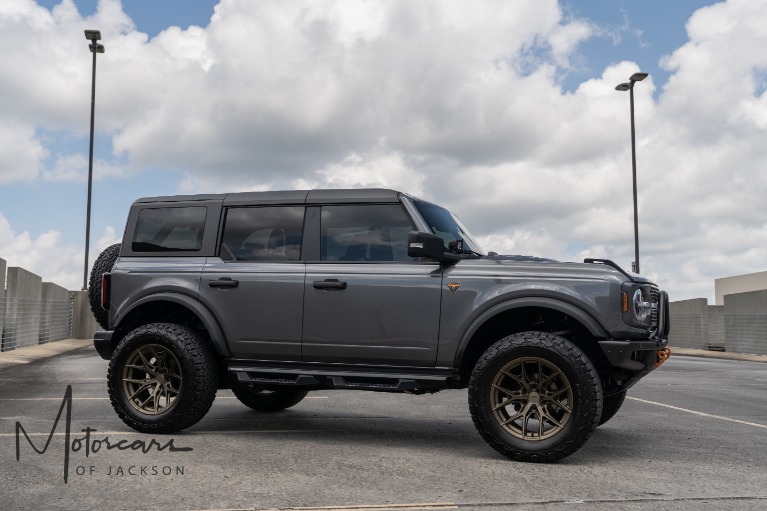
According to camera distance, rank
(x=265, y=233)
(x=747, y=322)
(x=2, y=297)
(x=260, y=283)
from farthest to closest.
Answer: (x=747, y=322), (x=2, y=297), (x=265, y=233), (x=260, y=283)

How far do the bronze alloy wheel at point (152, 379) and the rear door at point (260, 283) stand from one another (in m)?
0.62

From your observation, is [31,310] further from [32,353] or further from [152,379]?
[152,379]

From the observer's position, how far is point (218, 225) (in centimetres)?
762

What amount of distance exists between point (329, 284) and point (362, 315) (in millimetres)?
389

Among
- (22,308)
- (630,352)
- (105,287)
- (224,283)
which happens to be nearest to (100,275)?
(105,287)

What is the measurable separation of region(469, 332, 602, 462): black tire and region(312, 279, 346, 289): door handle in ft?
4.41

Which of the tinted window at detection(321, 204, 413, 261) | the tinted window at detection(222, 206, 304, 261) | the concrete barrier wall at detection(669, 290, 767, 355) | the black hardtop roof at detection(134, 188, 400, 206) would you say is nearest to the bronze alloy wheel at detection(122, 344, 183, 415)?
the tinted window at detection(222, 206, 304, 261)

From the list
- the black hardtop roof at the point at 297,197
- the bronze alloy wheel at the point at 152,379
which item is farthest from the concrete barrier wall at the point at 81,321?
the bronze alloy wheel at the point at 152,379

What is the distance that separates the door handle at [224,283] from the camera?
7.26 m

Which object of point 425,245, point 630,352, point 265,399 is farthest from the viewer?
point 265,399

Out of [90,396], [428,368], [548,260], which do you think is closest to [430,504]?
[428,368]

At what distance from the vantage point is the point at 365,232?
7.09 meters

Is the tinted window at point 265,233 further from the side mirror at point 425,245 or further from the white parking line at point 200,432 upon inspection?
the white parking line at point 200,432

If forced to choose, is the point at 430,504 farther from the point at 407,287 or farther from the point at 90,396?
the point at 90,396
